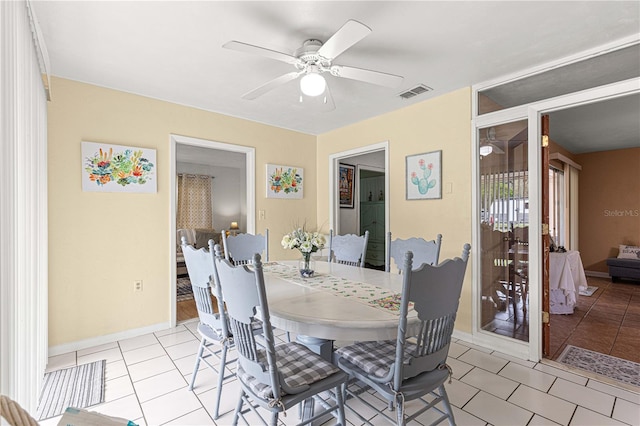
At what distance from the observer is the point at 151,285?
10.4 feet

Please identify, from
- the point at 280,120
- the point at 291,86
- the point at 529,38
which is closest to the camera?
the point at 529,38

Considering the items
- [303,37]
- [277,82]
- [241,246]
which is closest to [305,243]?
[241,246]

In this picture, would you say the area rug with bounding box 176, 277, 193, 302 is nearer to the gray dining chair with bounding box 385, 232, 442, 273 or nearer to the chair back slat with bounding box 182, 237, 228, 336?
the chair back slat with bounding box 182, 237, 228, 336

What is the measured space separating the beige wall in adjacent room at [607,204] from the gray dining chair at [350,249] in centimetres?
580

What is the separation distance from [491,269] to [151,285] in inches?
133

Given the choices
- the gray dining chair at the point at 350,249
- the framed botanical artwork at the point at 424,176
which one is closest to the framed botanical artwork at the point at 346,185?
the framed botanical artwork at the point at 424,176

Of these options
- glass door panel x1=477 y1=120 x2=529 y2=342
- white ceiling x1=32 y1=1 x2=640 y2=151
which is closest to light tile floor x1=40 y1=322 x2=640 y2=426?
glass door panel x1=477 y1=120 x2=529 y2=342

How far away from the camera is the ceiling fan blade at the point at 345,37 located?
148cm

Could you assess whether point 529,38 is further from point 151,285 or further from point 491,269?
point 151,285

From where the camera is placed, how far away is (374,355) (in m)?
1.63

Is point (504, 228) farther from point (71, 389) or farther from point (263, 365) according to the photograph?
point (71, 389)

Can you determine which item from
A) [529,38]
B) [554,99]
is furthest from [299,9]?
[554,99]

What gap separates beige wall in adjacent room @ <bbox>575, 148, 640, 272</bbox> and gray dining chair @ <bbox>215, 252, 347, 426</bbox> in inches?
270

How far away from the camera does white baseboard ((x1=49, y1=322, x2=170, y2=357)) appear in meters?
2.67
